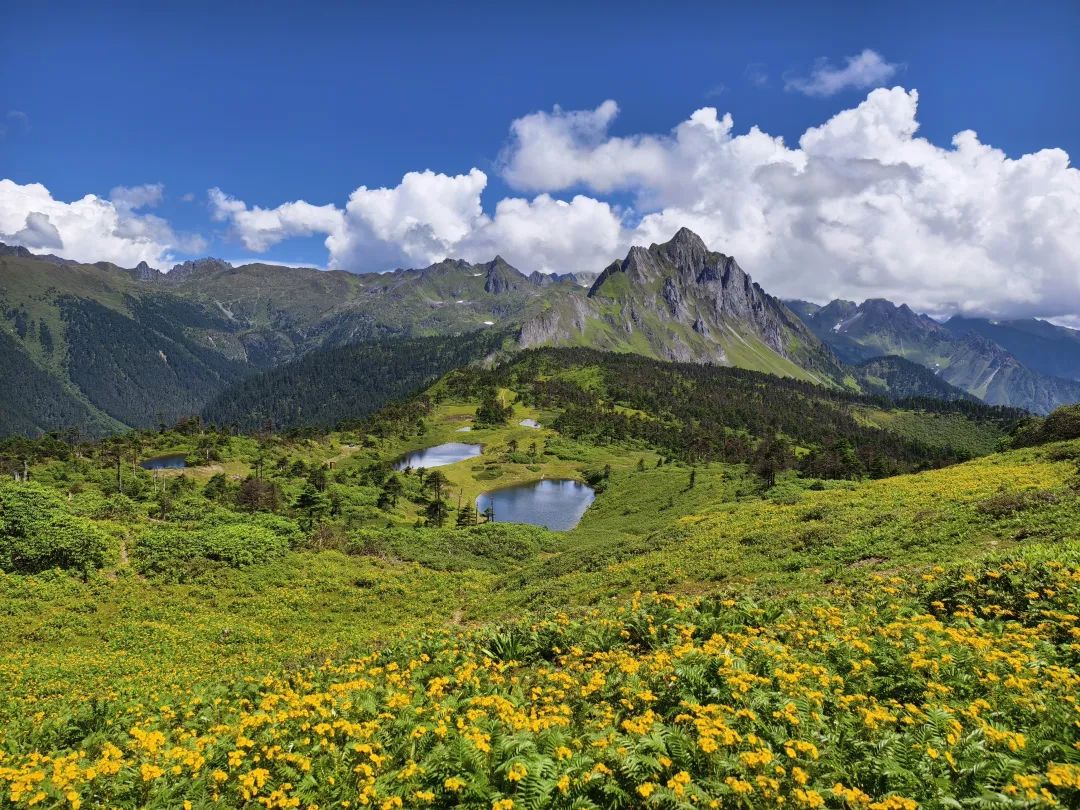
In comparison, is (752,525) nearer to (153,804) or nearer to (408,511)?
(153,804)

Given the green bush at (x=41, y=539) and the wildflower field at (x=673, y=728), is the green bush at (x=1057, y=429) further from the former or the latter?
the green bush at (x=41, y=539)

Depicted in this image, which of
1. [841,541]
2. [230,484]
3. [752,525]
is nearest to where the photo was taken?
[841,541]

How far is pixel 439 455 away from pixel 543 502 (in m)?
59.0

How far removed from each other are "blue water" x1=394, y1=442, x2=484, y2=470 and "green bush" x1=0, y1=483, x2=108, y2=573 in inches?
4774

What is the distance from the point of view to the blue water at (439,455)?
16338cm

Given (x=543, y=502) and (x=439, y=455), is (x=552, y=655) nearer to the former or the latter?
(x=543, y=502)

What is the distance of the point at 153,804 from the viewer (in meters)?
8.44

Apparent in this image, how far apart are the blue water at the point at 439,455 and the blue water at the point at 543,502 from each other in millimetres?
28816

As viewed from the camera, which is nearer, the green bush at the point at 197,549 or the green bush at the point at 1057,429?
the green bush at the point at 197,549

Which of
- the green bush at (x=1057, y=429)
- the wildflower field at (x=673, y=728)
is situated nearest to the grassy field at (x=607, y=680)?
the wildflower field at (x=673, y=728)

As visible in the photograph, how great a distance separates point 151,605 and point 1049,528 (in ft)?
135

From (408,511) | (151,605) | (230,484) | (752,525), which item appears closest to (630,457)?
(408,511)

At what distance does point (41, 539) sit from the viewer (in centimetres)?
3262

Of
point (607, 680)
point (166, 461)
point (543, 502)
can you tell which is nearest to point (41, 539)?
point (607, 680)
